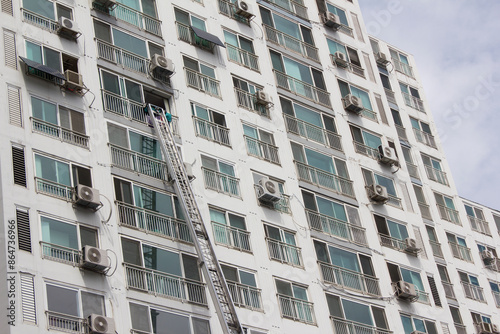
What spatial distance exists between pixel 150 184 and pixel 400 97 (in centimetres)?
2401

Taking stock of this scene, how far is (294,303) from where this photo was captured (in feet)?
127

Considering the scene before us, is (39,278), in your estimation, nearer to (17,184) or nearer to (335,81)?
(17,184)

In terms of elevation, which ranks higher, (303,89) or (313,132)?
(303,89)

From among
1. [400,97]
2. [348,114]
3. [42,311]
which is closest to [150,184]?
[42,311]

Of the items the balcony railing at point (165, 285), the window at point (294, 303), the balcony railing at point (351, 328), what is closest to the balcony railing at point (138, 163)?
the balcony railing at point (165, 285)

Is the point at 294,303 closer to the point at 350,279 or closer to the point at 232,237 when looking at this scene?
the point at 232,237

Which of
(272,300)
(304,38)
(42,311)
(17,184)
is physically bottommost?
(42,311)

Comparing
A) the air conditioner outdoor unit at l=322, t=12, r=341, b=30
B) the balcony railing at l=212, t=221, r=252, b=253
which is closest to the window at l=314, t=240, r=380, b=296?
the balcony railing at l=212, t=221, r=252, b=253

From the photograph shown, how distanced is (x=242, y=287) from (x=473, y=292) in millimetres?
18808

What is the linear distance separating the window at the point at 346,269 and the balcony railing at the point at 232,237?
3.93 metres

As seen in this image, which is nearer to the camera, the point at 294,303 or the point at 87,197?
the point at 87,197

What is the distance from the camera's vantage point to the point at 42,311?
1212 inches

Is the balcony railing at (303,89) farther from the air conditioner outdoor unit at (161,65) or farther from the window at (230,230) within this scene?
the window at (230,230)

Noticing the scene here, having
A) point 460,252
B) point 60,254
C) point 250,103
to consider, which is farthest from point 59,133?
point 460,252
